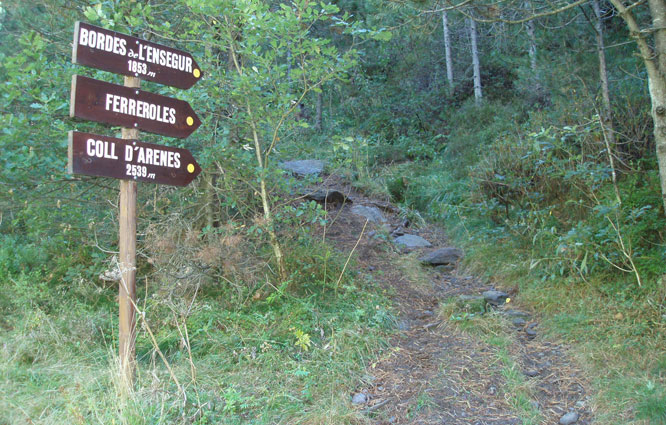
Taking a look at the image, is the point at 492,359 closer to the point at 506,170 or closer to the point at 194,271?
the point at 194,271

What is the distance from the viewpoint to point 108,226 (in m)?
6.38

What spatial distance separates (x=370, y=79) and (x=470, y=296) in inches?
554

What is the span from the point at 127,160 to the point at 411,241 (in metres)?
5.60

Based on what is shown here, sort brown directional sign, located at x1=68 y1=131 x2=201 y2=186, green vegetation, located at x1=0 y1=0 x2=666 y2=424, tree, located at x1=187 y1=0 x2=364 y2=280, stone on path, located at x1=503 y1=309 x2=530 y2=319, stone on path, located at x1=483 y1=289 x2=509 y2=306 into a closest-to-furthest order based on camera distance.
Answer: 1. brown directional sign, located at x1=68 y1=131 x2=201 y2=186
2. green vegetation, located at x1=0 y1=0 x2=666 y2=424
3. tree, located at x1=187 y1=0 x2=364 y2=280
4. stone on path, located at x1=503 y1=309 x2=530 y2=319
5. stone on path, located at x1=483 y1=289 x2=509 y2=306

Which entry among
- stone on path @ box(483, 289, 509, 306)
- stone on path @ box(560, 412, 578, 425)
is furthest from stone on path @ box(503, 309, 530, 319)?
stone on path @ box(560, 412, 578, 425)

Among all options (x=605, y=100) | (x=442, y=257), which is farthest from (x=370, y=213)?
(x=605, y=100)

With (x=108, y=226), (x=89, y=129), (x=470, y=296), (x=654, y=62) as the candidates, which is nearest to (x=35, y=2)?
(x=89, y=129)

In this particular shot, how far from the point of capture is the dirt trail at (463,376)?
3.92m

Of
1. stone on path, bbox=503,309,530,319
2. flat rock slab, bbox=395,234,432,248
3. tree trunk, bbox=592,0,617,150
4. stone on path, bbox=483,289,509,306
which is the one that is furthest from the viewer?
flat rock slab, bbox=395,234,432,248

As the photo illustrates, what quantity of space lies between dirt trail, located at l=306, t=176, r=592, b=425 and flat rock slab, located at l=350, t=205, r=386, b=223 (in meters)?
2.94

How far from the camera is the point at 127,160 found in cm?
379

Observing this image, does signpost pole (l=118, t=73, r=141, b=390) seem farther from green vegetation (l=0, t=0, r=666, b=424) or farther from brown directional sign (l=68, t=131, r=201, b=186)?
green vegetation (l=0, t=0, r=666, b=424)

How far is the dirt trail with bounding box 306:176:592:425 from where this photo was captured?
392 centimetres

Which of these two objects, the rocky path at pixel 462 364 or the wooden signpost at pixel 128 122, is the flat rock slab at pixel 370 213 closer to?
the rocky path at pixel 462 364
